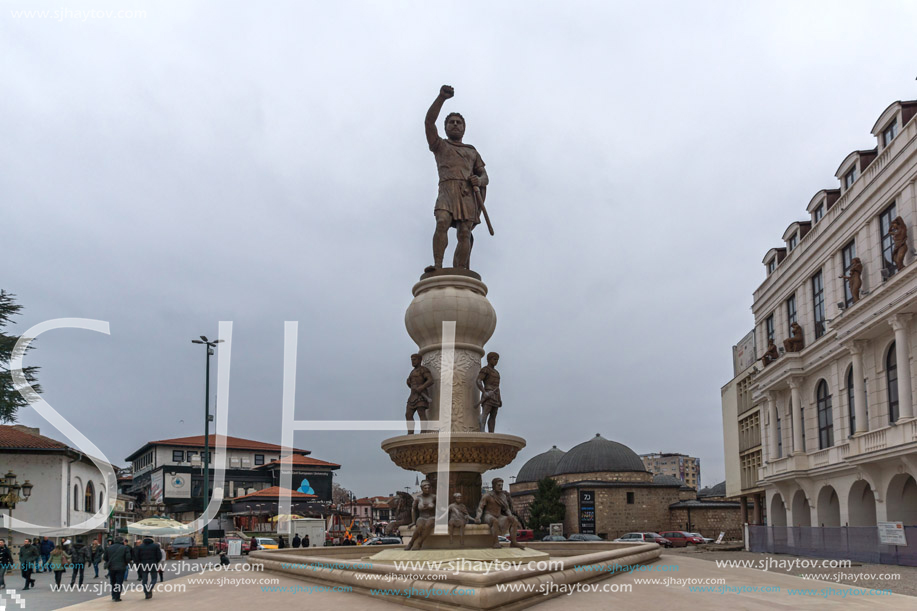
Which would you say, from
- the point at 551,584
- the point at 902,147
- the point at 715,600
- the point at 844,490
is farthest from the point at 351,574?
the point at 844,490

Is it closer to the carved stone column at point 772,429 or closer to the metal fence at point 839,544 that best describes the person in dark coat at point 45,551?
the metal fence at point 839,544

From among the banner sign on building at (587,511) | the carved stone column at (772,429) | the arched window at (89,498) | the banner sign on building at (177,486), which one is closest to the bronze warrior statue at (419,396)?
the carved stone column at (772,429)

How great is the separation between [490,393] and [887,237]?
79.3 ft

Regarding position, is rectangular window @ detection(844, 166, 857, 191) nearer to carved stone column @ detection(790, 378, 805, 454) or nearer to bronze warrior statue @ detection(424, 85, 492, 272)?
carved stone column @ detection(790, 378, 805, 454)

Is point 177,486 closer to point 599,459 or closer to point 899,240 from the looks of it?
point 599,459

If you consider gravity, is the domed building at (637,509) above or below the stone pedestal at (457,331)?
below

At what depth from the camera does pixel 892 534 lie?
2578cm

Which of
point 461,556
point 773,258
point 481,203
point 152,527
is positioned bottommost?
point 152,527

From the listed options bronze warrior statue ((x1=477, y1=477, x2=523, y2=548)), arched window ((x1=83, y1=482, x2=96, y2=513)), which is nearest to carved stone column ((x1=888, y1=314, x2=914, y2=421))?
bronze warrior statue ((x1=477, y1=477, x2=523, y2=548))

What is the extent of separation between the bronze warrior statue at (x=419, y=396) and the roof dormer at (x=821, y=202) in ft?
102

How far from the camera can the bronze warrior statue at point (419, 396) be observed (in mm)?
15242

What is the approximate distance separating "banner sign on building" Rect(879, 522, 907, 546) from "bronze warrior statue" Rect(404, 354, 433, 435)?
18313 mm

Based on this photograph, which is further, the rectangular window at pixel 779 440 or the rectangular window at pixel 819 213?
the rectangular window at pixel 779 440

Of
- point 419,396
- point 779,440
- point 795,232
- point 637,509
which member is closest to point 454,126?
point 419,396
